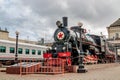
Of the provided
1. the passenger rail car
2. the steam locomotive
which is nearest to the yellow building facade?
the passenger rail car

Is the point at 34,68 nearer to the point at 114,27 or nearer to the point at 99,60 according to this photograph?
the point at 99,60

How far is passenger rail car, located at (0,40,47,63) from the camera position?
87.9ft

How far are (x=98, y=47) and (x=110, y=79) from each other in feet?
59.2

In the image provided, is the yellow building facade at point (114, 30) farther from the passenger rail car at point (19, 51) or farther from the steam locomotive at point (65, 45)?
the steam locomotive at point (65, 45)

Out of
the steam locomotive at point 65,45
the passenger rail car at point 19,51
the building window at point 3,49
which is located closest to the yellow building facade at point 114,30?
the passenger rail car at point 19,51

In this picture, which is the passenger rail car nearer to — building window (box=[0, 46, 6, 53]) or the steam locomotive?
building window (box=[0, 46, 6, 53])

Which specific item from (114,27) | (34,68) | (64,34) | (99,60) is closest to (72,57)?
(64,34)

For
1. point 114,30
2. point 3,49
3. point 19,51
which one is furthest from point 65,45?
point 114,30

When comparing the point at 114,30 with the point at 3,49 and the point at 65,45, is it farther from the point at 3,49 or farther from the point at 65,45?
the point at 65,45

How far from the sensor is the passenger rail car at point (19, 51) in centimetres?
2680

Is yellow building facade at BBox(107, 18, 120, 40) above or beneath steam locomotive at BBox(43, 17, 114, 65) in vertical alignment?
above

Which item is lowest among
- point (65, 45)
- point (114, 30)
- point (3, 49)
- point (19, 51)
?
point (19, 51)

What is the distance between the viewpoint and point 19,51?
2972 centimetres

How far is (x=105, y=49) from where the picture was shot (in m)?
30.6
